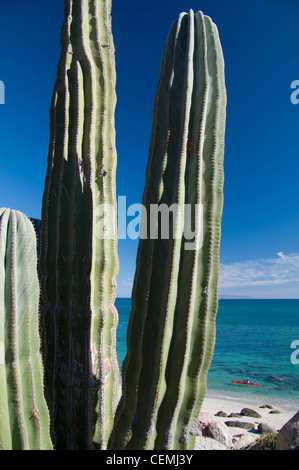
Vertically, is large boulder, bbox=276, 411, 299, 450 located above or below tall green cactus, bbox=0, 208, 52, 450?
below

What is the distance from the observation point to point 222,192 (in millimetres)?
1785

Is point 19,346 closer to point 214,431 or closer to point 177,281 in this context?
point 177,281

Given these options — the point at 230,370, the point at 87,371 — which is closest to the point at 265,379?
the point at 230,370

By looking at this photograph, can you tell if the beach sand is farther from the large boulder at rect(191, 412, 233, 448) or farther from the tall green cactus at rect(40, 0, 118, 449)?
the tall green cactus at rect(40, 0, 118, 449)

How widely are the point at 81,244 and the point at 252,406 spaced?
12.8 meters

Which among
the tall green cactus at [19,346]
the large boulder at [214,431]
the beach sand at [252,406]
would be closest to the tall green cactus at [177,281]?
the tall green cactus at [19,346]

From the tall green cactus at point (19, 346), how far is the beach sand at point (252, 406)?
868 cm

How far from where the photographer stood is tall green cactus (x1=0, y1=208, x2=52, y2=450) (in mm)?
1658

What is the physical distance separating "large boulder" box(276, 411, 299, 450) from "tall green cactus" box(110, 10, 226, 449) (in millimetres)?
3037

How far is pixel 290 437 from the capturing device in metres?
4.09

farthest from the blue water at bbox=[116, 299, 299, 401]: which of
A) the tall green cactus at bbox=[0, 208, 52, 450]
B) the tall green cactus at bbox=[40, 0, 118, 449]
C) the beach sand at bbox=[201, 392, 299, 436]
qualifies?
the tall green cactus at bbox=[0, 208, 52, 450]

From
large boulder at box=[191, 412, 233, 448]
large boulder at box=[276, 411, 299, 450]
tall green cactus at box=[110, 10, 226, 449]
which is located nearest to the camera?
tall green cactus at box=[110, 10, 226, 449]

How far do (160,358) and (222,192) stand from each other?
2.77 feet

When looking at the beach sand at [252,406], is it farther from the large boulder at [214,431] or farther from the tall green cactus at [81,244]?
the tall green cactus at [81,244]
